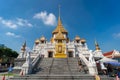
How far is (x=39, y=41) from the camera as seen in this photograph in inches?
1702

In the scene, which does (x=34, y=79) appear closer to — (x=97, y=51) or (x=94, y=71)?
(x=94, y=71)

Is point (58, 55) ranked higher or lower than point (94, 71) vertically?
higher

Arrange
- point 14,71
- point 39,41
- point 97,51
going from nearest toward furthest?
point 14,71
point 97,51
point 39,41

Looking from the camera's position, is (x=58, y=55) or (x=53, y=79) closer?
(x=53, y=79)

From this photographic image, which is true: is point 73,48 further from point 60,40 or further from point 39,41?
point 39,41

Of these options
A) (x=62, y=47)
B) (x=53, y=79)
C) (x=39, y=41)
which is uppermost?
(x=39, y=41)

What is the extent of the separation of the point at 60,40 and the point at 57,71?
48.9 ft

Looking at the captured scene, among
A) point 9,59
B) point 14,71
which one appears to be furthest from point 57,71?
point 9,59

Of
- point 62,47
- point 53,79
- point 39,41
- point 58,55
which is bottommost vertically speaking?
point 53,79

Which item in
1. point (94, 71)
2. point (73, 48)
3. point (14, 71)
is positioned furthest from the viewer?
point (73, 48)

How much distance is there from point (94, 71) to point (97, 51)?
72.2 ft

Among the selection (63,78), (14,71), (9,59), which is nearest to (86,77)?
(63,78)

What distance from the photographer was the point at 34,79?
1230cm

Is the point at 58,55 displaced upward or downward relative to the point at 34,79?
upward
